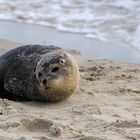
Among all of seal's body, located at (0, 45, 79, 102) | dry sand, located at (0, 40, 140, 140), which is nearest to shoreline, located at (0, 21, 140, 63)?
dry sand, located at (0, 40, 140, 140)

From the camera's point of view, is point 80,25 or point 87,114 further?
point 80,25

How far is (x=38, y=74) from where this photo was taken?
16.3ft

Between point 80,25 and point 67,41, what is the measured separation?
1.20 meters

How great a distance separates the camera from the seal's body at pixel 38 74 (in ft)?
15.8

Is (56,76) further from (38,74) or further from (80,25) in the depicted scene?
(80,25)

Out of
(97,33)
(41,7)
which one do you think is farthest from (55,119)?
(41,7)

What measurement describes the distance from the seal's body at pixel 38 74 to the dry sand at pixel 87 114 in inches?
5.4

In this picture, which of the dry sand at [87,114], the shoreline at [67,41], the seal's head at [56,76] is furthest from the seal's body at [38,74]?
the shoreline at [67,41]

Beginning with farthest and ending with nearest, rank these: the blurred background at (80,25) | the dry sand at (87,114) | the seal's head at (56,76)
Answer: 1. the blurred background at (80,25)
2. the seal's head at (56,76)
3. the dry sand at (87,114)

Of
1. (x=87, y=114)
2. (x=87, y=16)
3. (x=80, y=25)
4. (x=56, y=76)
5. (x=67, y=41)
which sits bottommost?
(x=87, y=114)

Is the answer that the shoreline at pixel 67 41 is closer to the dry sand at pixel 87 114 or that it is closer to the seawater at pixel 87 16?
the seawater at pixel 87 16

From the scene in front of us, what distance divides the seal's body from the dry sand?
14 cm

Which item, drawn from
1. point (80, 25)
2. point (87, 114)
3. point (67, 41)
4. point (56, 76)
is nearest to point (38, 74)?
point (56, 76)

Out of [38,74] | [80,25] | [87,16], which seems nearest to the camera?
[38,74]
